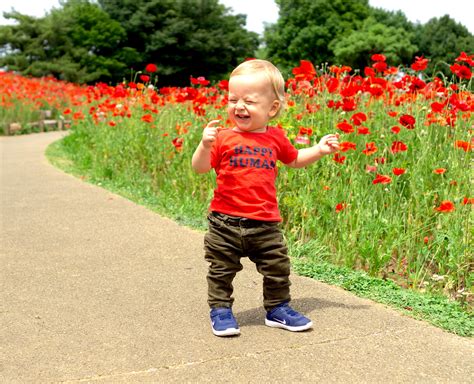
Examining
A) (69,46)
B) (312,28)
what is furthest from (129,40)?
(312,28)

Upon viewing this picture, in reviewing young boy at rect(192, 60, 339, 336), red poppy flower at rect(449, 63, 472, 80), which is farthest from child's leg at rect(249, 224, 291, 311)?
red poppy flower at rect(449, 63, 472, 80)

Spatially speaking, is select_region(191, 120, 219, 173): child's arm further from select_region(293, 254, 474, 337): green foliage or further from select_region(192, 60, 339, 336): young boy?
select_region(293, 254, 474, 337): green foliage

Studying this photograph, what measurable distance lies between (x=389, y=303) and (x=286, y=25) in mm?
45434

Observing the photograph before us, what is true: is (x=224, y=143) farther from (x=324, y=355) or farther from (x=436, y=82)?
(x=436, y=82)

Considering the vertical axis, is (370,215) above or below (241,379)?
above

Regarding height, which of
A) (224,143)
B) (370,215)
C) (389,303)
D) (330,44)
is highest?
(330,44)

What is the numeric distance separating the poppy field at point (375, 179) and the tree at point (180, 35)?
33.1 metres

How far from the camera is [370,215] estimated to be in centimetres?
393

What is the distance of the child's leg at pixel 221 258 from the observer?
2.89 metres

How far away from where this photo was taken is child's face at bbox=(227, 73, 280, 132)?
283cm

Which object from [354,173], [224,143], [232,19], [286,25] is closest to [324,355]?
[224,143]

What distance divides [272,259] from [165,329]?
586 mm

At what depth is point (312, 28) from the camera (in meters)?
44.2

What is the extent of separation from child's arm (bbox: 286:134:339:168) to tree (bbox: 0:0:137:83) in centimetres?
3022
